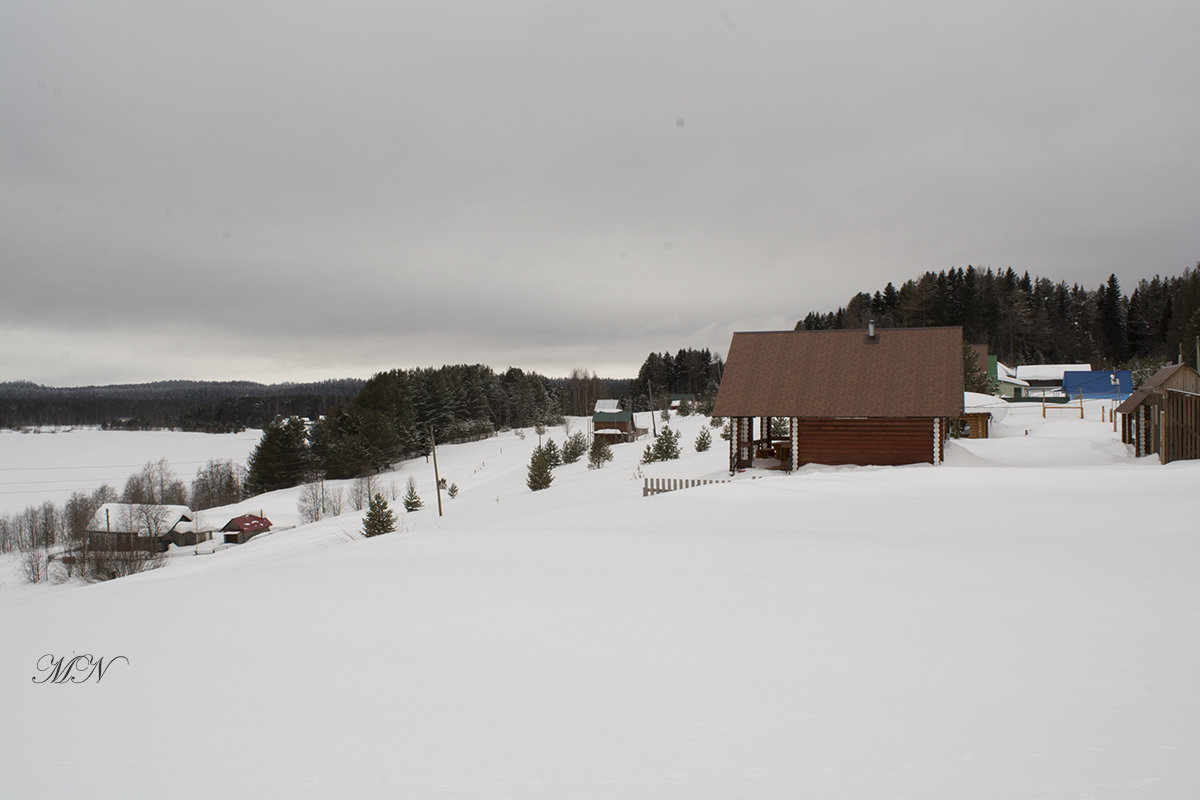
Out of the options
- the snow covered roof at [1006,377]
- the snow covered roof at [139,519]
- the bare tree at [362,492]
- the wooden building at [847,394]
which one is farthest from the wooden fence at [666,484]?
the snow covered roof at [1006,377]

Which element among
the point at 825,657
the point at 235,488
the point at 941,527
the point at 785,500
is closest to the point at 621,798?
the point at 825,657

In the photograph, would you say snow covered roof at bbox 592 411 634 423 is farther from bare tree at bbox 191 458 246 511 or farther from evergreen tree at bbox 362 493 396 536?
evergreen tree at bbox 362 493 396 536

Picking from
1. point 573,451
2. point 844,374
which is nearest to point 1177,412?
point 844,374

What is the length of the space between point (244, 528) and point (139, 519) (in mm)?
7821

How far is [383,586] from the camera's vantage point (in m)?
7.29

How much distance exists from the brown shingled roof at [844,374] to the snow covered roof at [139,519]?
43984 mm

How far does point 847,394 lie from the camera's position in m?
24.1

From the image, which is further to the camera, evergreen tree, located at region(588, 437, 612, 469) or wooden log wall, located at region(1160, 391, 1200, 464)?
evergreen tree, located at region(588, 437, 612, 469)

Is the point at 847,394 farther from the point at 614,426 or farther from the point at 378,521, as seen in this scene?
the point at 614,426

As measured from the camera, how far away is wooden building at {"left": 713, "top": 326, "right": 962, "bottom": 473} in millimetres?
23172

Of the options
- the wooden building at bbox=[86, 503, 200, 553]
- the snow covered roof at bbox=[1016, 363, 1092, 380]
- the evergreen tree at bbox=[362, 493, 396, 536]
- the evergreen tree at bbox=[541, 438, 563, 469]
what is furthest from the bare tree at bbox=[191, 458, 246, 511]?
the snow covered roof at bbox=[1016, 363, 1092, 380]

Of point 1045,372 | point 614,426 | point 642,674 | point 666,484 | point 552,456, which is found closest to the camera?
point 642,674

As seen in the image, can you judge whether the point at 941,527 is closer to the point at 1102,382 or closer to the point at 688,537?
the point at 688,537

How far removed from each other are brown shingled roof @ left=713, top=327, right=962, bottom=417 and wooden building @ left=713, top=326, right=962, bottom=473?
0.03 meters
